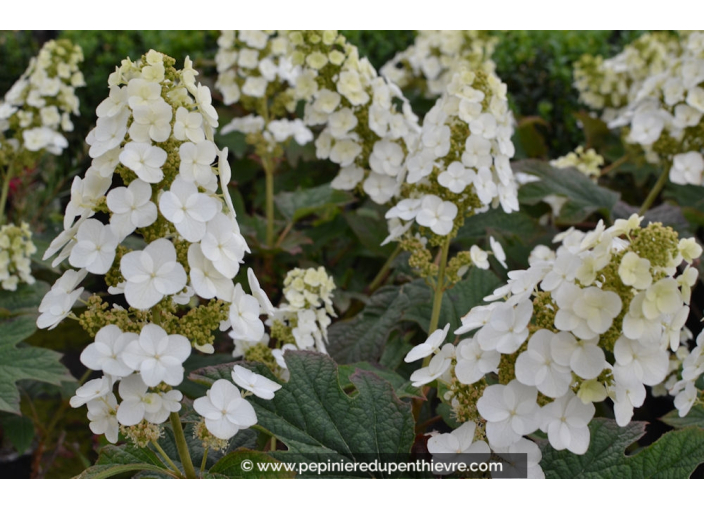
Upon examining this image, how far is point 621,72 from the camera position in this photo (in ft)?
11.7

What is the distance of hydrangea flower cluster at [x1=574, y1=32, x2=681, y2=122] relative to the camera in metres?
3.39

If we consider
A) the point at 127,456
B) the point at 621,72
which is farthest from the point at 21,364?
the point at 621,72

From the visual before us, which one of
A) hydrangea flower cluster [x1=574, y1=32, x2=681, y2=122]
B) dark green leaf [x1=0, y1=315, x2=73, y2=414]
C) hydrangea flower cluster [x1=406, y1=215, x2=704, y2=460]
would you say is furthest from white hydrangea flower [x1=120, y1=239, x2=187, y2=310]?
A: hydrangea flower cluster [x1=574, y1=32, x2=681, y2=122]

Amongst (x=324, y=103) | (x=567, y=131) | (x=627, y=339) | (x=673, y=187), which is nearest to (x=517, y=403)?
(x=627, y=339)

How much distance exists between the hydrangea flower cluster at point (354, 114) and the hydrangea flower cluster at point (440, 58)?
2.98ft

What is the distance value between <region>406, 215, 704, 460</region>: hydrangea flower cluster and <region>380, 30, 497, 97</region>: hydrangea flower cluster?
78.7 inches

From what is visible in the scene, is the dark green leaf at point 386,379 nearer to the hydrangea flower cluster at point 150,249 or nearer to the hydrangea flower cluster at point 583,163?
the hydrangea flower cluster at point 150,249

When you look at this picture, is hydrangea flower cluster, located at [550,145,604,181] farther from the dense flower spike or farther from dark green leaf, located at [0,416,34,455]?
dark green leaf, located at [0,416,34,455]

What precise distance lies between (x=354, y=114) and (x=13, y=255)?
47.7 inches

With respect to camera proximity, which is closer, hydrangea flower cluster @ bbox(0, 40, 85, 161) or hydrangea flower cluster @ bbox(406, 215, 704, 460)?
hydrangea flower cluster @ bbox(406, 215, 704, 460)

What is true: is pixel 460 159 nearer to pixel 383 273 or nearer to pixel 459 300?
pixel 459 300

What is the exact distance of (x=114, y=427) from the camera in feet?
4.03

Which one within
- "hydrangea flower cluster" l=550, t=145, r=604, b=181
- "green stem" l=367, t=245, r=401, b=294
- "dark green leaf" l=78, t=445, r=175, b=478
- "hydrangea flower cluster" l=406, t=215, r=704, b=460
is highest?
"hydrangea flower cluster" l=406, t=215, r=704, b=460

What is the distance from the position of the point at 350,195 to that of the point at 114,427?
141 centimetres
